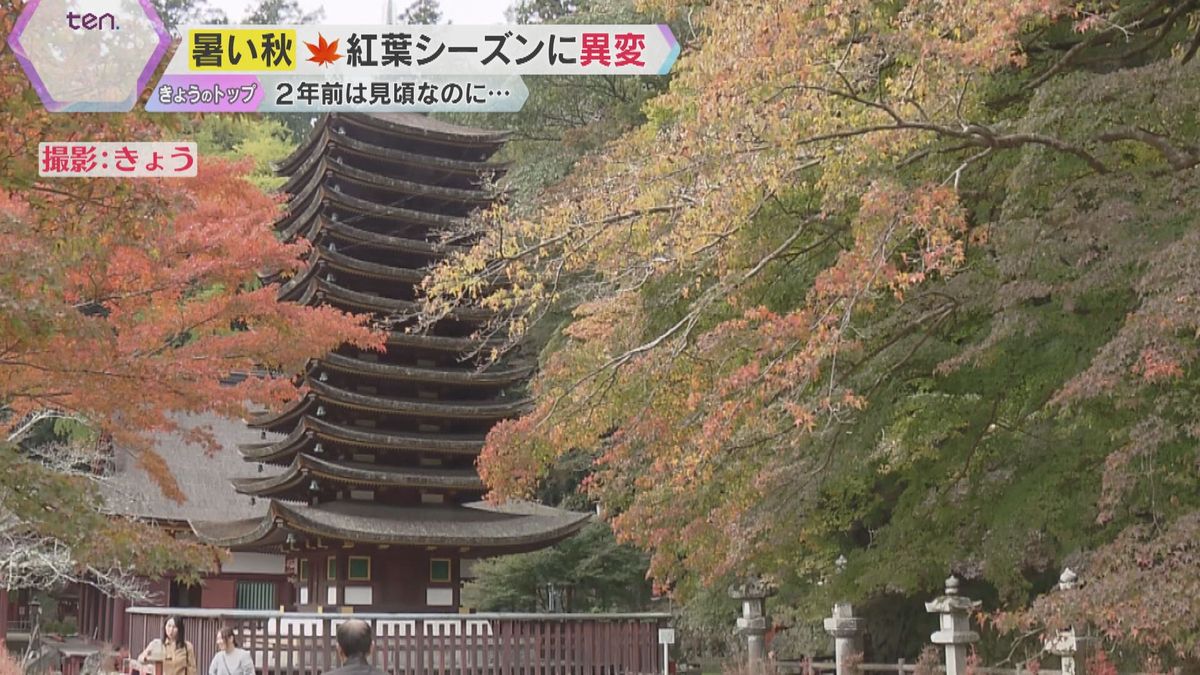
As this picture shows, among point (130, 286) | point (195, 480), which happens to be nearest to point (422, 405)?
point (130, 286)

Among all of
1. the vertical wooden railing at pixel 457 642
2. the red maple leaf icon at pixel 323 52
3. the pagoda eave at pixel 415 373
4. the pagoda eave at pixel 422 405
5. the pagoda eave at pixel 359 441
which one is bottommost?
the vertical wooden railing at pixel 457 642

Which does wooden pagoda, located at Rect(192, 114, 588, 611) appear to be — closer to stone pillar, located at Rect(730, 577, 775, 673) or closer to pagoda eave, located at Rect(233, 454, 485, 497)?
pagoda eave, located at Rect(233, 454, 485, 497)

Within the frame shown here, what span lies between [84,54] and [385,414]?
43.4ft

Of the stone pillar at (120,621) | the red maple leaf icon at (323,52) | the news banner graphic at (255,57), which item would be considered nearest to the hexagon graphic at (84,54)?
the news banner graphic at (255,57)

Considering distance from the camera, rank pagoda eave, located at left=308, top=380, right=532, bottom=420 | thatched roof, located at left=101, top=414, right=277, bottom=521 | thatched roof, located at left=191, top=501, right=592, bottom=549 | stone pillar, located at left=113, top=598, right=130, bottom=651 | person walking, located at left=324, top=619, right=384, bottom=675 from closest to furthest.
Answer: person walking, located at left=324, top=619, right=384, bottom=675
thatched roof, located at left=191, top=501, right=592, bottom=549
pagoda eave, located at left=308, top=380, right=532, bottom=420
stone pillar, located at left=113, top=598, right=130, bottom=651
thatched roof, located at left=101, top=414, right=277, bottom=521

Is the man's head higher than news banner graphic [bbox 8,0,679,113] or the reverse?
the reverse

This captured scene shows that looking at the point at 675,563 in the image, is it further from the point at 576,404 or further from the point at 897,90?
the point at 897,90

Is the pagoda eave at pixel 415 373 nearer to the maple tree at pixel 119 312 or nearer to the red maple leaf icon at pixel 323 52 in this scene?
the maple tree at pixel 119 312

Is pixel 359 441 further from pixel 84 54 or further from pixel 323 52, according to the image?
pixel 84 54

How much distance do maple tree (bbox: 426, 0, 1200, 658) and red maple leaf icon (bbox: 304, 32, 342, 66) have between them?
2.37 metres

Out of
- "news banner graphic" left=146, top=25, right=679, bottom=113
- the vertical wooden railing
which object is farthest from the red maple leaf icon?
the vertical wooden railing

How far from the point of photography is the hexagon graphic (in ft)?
26.2

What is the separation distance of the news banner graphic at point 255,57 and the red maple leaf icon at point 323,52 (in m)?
0.01

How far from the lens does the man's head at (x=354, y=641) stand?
465 cm
